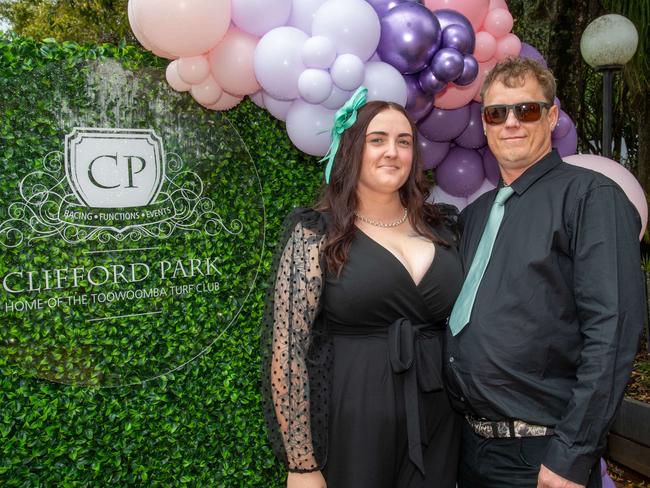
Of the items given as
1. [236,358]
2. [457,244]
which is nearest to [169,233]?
[236,358]

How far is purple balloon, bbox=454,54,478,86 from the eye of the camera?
95.3 inches

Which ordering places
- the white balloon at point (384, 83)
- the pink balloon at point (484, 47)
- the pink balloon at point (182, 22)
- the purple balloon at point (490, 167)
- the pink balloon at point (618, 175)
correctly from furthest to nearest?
1. the purple balloon at point (490, 167)
2. the pink balloon at point (484, 47)
3. the pink balloon at point (618, 175)
4. the white balloon at point (384, 83)
5. the pink balloon at point (182, 22)

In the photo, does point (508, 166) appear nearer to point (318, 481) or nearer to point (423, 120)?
point (423, 120)

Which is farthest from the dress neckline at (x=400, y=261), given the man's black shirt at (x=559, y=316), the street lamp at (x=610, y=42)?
the street lamp at (x=610, y=42)

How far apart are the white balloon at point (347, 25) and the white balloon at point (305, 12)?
105 mm

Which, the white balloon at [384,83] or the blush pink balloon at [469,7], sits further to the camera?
the blush pink balloon at [469,7]

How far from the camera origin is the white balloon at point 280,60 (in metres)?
2.24

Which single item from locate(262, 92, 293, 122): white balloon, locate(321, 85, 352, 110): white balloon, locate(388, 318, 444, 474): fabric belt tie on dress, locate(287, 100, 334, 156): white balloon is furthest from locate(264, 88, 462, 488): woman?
locate(262, 92, 293, 122): white balloon

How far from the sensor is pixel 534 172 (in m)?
1.80

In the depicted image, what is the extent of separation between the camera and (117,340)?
2660 mm

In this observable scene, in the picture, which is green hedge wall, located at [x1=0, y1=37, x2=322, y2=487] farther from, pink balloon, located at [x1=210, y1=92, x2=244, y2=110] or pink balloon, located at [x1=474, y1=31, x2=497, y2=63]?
pink balloon, located at [x1=474, y1=31, x2=497, y2=63]

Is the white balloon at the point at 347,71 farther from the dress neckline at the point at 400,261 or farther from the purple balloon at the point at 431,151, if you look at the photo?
the purple balloon at the point at 431,151

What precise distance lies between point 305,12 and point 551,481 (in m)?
1.96

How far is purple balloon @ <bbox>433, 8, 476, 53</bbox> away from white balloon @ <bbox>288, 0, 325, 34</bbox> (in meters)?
0.53
